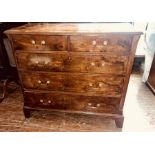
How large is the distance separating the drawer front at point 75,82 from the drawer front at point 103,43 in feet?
0.91

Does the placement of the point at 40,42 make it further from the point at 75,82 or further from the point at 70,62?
the point at 75,82

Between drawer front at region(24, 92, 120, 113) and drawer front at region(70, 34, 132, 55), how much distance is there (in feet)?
1.77

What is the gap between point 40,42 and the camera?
1.64 meters

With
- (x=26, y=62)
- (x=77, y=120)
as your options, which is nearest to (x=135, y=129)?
(x=77, y=120)

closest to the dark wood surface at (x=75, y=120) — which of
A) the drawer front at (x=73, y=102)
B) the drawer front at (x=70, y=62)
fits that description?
the drawer front at (x=73, y=102)

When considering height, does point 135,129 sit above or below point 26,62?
below

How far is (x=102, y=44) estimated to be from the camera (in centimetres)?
155

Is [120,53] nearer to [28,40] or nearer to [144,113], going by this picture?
[28,40]

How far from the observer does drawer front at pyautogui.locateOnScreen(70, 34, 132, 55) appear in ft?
4.95

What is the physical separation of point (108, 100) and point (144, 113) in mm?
671

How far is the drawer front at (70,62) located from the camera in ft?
5.35

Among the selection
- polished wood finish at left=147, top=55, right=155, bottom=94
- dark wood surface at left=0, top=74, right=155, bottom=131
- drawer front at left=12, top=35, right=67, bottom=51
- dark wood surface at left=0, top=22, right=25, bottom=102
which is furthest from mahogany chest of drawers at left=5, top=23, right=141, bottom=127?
polished wood finish at left=147, top=55, right=155, bottom=94

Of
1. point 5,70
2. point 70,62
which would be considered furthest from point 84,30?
point 5,70

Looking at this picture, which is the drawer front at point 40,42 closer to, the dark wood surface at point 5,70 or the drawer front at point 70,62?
the drawer front at point 70,62
